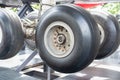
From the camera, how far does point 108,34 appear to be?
2627 mm

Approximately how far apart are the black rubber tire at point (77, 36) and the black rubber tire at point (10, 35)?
1.18 feet

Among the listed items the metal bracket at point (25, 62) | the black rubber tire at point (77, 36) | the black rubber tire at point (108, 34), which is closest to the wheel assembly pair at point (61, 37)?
the black rubber tire at point (77, 36)

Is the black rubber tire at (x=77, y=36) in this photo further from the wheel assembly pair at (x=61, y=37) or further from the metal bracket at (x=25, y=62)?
the metal bracket at (x=25, y=62)

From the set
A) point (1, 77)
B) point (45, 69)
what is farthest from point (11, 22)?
point (45, 69)

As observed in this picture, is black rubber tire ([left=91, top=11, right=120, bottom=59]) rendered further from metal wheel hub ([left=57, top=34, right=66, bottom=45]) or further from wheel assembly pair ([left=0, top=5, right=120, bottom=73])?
metal wheel hub ([left=57, top=34, right=66, bottom=45])

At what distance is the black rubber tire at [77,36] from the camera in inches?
72.1

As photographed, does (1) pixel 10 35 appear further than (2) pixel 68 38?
Yes

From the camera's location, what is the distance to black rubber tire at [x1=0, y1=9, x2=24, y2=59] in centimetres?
221

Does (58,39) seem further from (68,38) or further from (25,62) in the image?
(25,62)

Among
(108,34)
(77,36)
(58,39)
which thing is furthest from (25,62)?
(77,36)

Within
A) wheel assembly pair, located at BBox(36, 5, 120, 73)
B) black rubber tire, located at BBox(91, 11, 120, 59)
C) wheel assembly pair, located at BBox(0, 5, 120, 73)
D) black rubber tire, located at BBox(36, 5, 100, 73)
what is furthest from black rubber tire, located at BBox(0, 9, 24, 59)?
black rubber tire, located at BBox(91, 11, 120, 59)

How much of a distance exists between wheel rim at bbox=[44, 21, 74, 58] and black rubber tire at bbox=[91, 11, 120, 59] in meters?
0.66

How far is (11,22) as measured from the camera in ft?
7.28

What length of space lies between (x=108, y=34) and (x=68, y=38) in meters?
0.77
